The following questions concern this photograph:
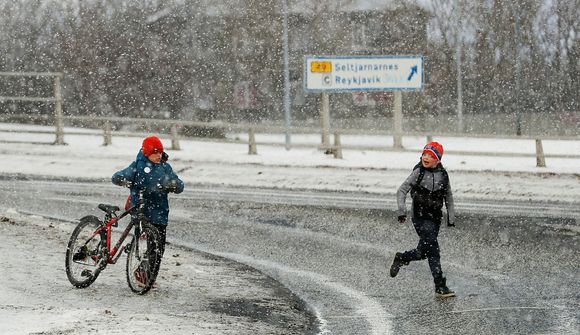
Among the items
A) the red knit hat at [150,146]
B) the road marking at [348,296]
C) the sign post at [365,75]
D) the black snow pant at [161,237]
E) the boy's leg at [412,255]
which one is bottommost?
the road marking at [348,296]

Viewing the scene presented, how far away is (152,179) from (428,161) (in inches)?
102

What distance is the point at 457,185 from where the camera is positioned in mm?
22766

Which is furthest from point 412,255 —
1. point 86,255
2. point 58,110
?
point 58,110

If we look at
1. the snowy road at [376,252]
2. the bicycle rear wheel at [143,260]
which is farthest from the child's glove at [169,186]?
the snowy road at [376,252]

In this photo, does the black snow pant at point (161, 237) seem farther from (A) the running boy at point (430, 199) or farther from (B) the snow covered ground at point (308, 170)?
(B) the snow covered ground at point (308, 170)

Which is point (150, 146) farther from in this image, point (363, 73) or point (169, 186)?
point (363, 73)

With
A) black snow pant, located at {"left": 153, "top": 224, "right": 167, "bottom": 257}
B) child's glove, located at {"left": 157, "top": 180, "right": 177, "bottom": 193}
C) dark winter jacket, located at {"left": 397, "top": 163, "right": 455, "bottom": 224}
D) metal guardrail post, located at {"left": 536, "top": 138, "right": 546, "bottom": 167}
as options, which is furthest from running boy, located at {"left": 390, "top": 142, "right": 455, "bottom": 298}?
metal guardrail post, located at {"left": 536, "top": 138, "right": 546, "bottom": 167}

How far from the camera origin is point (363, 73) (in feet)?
102

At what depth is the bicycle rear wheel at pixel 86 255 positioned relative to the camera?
10.4 m

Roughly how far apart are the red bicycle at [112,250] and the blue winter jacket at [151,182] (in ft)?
0.35

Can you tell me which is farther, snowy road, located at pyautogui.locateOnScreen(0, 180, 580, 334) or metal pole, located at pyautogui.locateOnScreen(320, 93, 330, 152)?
metal pole, located at pyautogui.locateOnScreen(320, 93, 330, 152)

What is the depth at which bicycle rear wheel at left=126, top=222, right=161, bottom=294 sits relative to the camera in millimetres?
10156

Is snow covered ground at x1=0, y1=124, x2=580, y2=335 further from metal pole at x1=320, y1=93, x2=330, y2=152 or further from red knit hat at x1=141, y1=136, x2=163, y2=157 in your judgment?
red knit hat at x1=141, y1=136, x2=163, y2=157

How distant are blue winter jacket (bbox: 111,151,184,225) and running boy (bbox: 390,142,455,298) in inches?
86.4
